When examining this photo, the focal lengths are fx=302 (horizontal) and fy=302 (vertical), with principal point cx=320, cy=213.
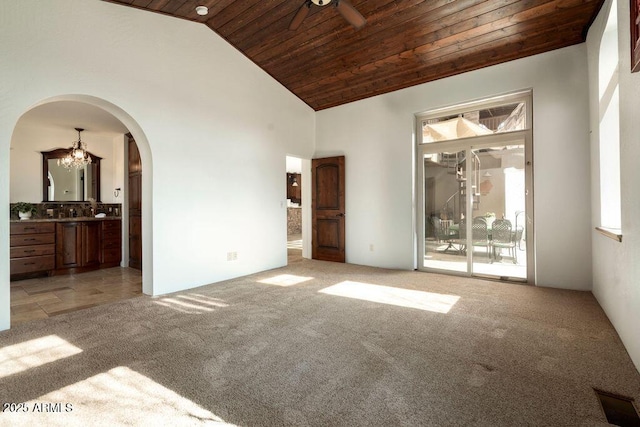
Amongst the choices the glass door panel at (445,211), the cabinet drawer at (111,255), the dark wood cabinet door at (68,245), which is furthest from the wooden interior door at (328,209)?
the dark wood cabinet door at (68,245)

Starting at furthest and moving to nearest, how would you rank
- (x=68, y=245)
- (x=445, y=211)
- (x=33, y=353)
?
1. (x=68, y=245)
2. (x=445, y=211)
3. (x=33, y=353)

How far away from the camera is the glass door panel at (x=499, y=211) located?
4.44 meters

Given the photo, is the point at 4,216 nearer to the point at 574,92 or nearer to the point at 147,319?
the point at 147,319

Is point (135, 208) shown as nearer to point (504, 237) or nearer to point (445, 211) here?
point (445, 211)

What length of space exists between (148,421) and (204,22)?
4884 mm

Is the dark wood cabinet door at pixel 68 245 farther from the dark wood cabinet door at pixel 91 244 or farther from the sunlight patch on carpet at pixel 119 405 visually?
the sunlight patch on carpet at pixel 119 405

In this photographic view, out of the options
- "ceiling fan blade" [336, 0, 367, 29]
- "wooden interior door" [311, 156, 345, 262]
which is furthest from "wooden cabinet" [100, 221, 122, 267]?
"ceiling fan blade" [336, 0, 367, 29]

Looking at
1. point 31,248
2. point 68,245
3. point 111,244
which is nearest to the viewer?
point 31,248

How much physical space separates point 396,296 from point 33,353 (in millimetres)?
3500

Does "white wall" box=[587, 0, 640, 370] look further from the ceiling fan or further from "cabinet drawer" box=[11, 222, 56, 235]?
"cabinet drawer" box=[11, 222, 56, 235]

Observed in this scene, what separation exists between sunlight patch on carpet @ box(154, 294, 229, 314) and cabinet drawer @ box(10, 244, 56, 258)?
111 inches

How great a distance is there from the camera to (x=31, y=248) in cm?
482

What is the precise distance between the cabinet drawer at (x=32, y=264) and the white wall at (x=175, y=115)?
94.2 inches

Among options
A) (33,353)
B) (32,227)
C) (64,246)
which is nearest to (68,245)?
(64,246)
